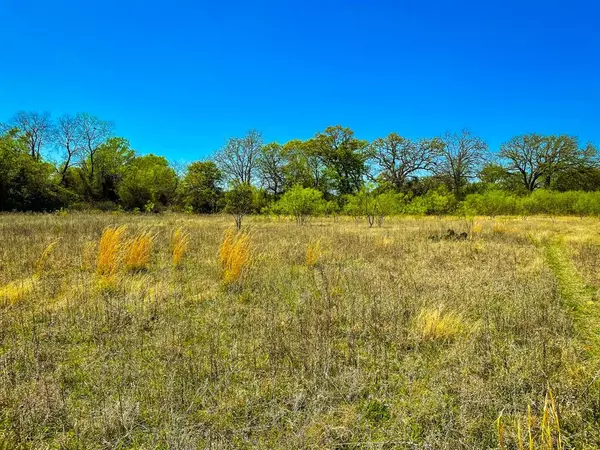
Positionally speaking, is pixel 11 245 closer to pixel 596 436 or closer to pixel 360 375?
pixel 360 375

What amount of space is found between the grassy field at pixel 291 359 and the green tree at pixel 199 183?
29.1 m

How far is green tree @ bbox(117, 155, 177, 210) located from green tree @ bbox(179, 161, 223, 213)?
184cm

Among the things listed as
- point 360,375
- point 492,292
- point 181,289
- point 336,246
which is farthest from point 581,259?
point 181,289

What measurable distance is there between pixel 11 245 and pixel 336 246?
848 centimetres

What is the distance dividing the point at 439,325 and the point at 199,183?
34.8 meters

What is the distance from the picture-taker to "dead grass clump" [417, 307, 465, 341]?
3.40 meters

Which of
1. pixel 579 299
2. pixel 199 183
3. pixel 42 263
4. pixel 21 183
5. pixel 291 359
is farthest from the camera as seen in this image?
pixel 199 183

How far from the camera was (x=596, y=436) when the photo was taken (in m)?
1.99

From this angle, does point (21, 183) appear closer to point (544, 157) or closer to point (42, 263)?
point (42, 263)

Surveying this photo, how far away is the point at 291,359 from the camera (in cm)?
288

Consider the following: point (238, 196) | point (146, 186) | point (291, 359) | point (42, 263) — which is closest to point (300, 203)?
point (238, 196)

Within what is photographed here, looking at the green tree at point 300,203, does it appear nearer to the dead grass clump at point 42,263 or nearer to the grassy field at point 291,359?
the grassy field at point 291,359

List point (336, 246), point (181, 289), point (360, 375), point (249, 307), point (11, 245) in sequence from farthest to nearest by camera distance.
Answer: point (336, 246) < point (11, 245) < point (181, 289) < point (249, 307) < point (360, 375)

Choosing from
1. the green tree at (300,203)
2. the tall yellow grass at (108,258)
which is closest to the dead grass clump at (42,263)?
the tall yellow grass at (108,258)
